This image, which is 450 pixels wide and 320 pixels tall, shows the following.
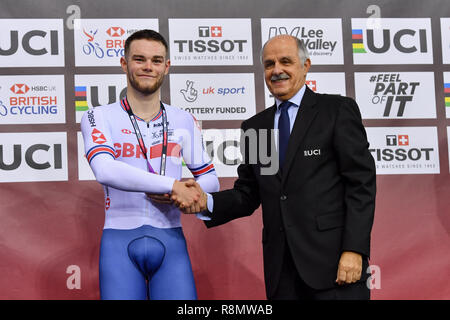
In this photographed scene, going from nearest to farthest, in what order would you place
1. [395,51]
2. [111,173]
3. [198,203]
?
1. [111,173]
2. [198,203]
3. [395,51]

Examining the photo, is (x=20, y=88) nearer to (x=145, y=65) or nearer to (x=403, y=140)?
(x=145, y=65)

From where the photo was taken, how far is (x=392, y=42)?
3.67 meters

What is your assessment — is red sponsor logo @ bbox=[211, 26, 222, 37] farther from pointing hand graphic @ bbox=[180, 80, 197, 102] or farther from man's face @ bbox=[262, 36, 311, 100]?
man's face @ bbox=[262, 36, 311, 100]

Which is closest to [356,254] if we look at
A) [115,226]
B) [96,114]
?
[115,226]

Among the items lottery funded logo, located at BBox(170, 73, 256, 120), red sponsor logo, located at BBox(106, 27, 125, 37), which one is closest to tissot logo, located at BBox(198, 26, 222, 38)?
lottery funded logo, located at BBox(170, 73, 256, 120)

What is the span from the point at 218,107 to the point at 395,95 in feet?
3.85

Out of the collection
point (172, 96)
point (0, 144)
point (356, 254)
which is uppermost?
point (172, 96)

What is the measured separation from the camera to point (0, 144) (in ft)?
11.1

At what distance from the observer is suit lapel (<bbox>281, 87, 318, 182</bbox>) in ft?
7.50

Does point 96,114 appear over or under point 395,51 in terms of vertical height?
under

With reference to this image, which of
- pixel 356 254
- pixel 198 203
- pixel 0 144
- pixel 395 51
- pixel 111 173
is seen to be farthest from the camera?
pixel 395 51

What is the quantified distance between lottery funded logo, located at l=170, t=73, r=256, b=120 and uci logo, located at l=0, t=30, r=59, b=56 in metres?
0.77
